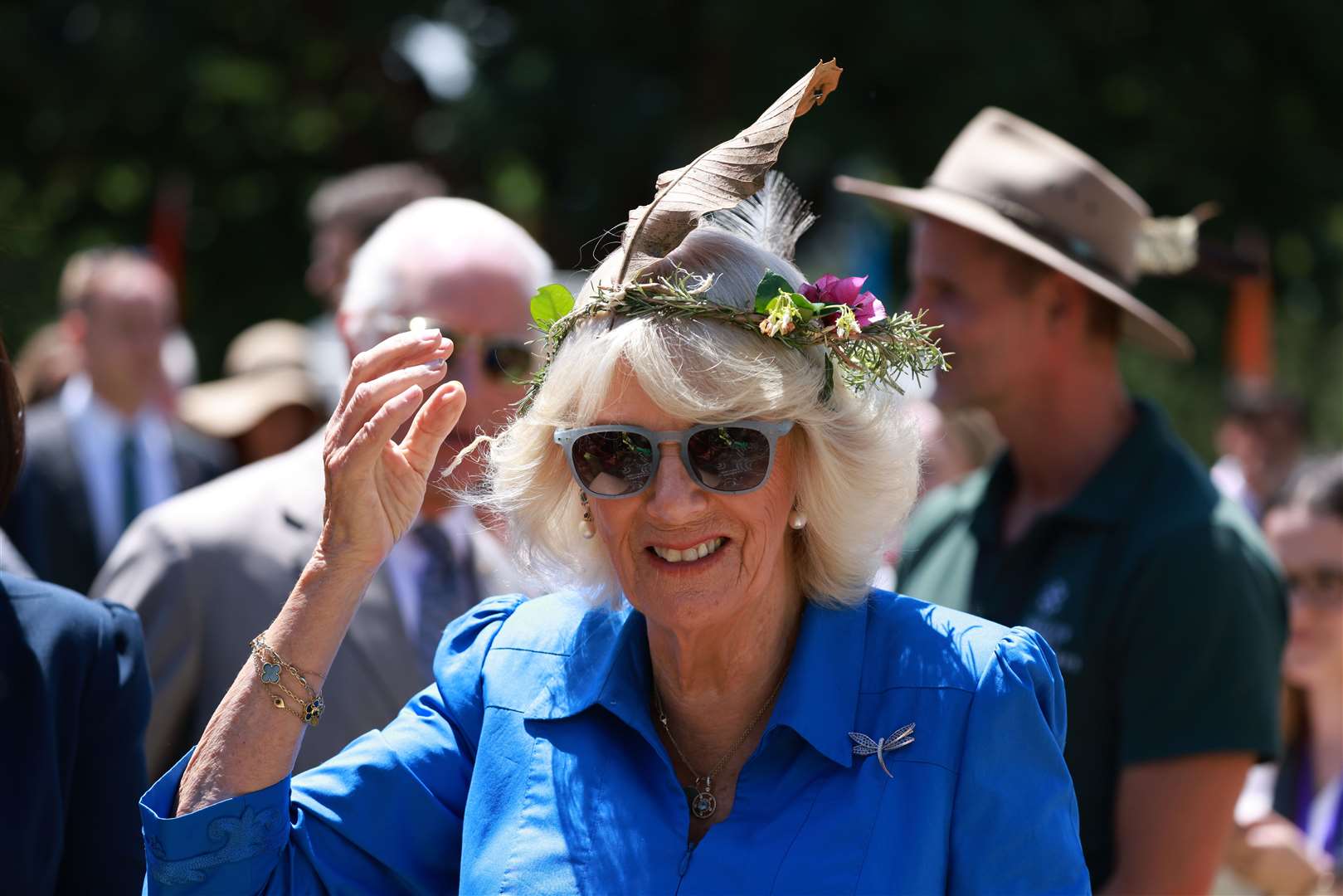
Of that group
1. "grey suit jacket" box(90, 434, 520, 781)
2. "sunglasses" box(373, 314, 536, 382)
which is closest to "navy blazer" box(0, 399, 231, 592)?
"grey suit jacket" box(90, 434, 520, 781)

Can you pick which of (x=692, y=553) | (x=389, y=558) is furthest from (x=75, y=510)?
(x=692, y=553)

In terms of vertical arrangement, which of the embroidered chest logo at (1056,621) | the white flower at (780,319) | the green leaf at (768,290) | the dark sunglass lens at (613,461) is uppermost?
the green leaf at (768,290)

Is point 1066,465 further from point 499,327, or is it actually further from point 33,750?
point 33,750

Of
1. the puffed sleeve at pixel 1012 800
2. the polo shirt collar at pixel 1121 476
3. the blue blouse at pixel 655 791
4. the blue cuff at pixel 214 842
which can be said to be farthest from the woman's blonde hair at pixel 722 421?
the polo shirt collar at pixel 1121 476

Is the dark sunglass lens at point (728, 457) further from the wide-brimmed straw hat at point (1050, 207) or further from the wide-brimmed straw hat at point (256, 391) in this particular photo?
the wide-brimmed straw hat at point (256, 391)

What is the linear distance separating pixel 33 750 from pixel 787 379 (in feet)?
4.53

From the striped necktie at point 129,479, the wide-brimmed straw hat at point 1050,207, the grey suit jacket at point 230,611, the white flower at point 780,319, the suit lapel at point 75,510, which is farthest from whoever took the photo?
the striped necktie at point 129,479

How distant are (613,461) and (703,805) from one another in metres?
0.57

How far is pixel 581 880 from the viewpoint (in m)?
2.46

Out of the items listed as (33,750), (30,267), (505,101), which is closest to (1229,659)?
(33,750)

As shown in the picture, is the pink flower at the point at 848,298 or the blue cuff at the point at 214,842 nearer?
the blue cuff at the point at 214,842

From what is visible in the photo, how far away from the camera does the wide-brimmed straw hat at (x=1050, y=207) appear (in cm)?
443

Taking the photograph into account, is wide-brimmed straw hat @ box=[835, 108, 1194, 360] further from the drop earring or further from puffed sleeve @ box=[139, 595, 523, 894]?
puffed sleeve @ box=[139, 595, 523, 894]

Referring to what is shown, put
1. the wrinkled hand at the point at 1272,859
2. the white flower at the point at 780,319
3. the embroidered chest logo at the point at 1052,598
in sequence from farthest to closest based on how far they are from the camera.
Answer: the wrinkled hand at the point at 1272,859
the embroidered chest logo at the point at 1052,598
the white flower at the point at 780,319
